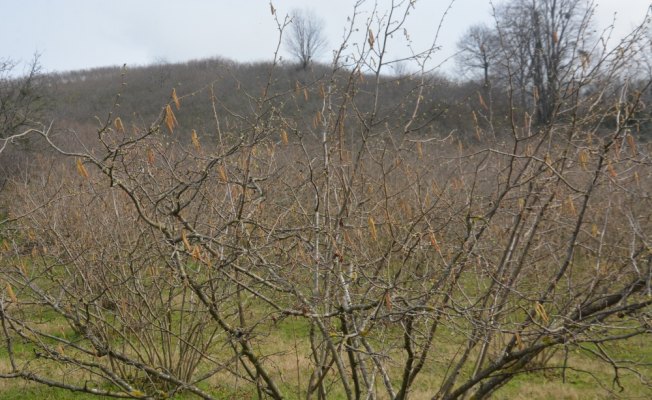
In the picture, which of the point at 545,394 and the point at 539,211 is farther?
the point at 545,394

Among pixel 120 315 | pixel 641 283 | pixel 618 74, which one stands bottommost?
pixel 120 315

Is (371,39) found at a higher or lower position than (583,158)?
higher

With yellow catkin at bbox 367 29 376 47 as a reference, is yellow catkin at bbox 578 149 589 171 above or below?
below

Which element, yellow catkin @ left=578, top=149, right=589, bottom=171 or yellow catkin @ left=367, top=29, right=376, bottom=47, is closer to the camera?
yellow catkin @ left=578, top=149, right=589, bottom=171

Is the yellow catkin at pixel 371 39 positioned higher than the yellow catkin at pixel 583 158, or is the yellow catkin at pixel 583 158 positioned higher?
the yellow catkin at pixel 371 39

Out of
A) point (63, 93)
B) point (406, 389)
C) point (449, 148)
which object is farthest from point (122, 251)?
point (63, 93)

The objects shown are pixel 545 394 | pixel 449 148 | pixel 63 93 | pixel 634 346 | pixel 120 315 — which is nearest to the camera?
pixel 120 315

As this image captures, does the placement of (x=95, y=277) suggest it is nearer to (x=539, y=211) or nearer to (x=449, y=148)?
(x=539, y=211)

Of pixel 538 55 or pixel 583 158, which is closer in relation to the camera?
pixel 583 158

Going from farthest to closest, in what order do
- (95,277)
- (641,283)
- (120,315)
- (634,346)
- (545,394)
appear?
(634,346)
(545,394)
(95,277)
(120,315)
(641,283)

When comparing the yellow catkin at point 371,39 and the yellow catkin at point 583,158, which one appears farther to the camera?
the yellow catkin at point 371,39

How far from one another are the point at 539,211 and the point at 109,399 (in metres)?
4.46

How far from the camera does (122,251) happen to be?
229 inches

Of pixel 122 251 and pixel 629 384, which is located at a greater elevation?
pixel 122 251
